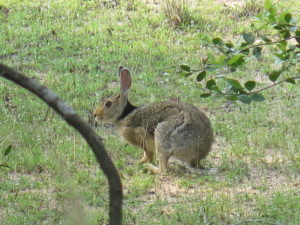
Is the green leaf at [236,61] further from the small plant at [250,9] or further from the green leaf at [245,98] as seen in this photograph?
the small plant at [250,9]

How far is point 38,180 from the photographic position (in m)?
7.14

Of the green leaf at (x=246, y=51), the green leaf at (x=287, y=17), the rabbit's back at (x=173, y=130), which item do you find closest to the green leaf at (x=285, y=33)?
the green leaf at (x=287, y=17)

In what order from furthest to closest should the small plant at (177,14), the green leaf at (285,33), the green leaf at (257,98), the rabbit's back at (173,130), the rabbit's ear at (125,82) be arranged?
the small plant at (177,14)
the rabbit's ear at (125,82)
the rabbit's back at (173,130)
the green leaf at (285,33)
the green leaf at (257,98)

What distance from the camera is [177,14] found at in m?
12.6

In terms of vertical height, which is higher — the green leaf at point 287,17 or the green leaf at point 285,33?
the green leaf at point 287,17

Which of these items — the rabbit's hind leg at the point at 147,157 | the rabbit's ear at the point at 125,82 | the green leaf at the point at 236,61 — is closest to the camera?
the green leaf at the point at 236,61

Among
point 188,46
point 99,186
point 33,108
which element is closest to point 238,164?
point 99,186

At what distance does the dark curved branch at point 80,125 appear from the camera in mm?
2682

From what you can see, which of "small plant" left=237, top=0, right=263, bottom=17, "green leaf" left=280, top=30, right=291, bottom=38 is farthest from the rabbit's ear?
"small plant" left=237, top=0, right=263, bottom=17

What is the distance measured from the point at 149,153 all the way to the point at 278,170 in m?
1.30

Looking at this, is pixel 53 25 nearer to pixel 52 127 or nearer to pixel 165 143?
pixel 52 127

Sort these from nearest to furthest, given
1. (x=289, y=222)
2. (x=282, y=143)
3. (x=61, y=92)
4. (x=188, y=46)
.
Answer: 1. (x=289, y=222)
2. (x=282, y=143)
3. (x=61, y=92)
4. (x=188, y=46)

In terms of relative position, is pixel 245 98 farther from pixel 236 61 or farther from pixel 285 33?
pixel 285 33

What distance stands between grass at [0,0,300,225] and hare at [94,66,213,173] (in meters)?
0.20
